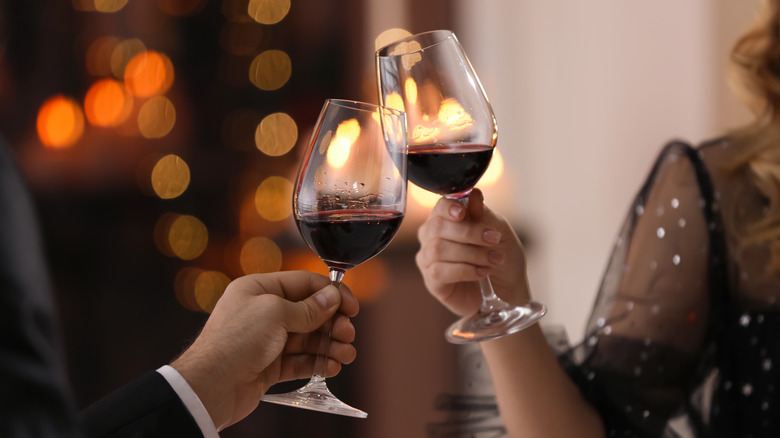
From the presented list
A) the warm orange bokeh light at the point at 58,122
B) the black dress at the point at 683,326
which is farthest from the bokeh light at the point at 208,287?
the black dress at the point at 683,326

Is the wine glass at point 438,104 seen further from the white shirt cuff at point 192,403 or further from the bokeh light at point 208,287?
the bokeh light at point 208,287

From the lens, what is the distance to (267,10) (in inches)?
→ 126

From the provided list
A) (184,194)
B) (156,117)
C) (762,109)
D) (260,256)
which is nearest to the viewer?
(762,109)

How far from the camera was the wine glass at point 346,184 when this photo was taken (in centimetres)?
75

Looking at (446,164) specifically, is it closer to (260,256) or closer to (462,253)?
(462,253)

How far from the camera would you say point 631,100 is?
111 inches

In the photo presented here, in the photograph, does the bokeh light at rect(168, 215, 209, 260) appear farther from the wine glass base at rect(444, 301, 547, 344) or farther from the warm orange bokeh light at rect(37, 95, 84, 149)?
the wine glass base at rect(444, 301, 547, 344)

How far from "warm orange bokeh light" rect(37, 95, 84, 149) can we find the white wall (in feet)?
5.17

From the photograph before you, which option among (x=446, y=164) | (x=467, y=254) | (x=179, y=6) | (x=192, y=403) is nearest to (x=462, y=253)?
Result: (x=467, y=254)

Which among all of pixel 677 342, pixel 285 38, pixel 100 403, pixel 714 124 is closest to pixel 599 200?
pixel 714 124

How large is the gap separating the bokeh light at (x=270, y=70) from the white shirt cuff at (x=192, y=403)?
2.66 m

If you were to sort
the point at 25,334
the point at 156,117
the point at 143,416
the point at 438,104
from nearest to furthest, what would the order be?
the point at 25,334 < the point at 143,416 < the point at 438,104 < the point at 156,117

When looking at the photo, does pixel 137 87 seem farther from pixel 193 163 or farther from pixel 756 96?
pixel 756 96

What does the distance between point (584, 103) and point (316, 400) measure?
252cm
